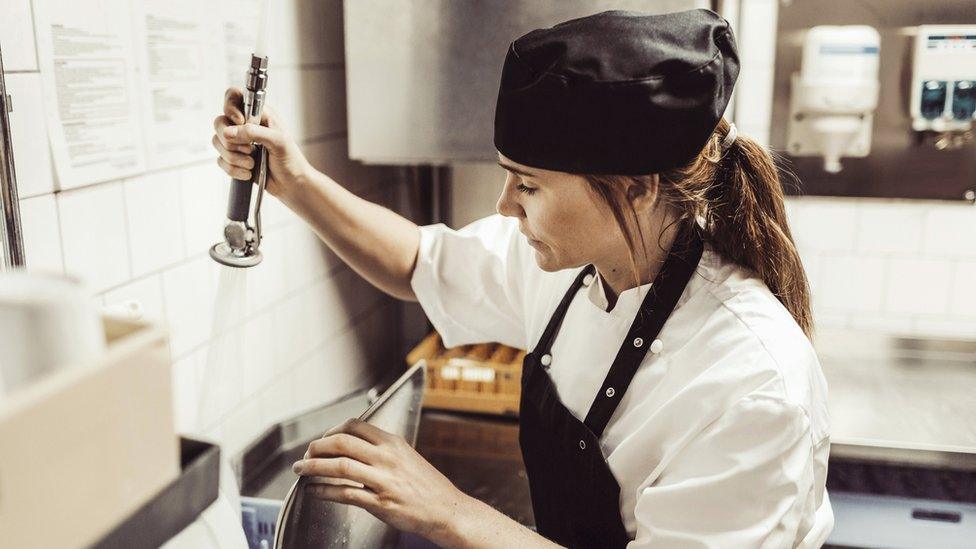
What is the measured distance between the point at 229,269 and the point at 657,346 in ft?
2.82

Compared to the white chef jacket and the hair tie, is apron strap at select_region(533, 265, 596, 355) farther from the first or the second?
the hair tie

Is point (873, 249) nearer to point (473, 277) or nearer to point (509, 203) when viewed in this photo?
Answer: point (473, 277)

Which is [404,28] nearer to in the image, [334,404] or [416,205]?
[416,205]

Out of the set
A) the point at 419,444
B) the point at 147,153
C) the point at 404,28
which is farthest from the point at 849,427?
the point at 147,153

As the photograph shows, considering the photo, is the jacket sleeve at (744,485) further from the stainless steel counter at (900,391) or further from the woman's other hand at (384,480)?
the stainless steel counter at (900,391)

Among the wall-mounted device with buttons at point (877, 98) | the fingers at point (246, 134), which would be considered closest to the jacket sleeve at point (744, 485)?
the fingers at point (246, 134)

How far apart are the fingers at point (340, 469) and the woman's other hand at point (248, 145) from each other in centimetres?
41

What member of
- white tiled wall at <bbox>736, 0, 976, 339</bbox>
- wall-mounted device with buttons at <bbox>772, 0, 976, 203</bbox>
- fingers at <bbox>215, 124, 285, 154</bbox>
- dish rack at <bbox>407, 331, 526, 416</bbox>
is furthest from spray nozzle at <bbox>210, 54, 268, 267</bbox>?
white tiled wall at <bbox>736, 0, 976, 339</bbox>

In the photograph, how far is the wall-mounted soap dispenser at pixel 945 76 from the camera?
2.06 metres

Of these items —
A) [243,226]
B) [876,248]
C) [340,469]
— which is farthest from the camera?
[876,248]

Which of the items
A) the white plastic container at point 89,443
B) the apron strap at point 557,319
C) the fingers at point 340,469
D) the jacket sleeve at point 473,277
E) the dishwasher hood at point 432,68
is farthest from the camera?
the dishwasher hood at point 432,68

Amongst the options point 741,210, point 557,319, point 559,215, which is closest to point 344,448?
point 559,215

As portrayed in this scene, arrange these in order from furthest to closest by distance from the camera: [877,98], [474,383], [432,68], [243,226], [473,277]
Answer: [877,98] → [474,383] → [432,68] → [473,277] → [243,226]

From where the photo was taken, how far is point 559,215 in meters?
1.08
